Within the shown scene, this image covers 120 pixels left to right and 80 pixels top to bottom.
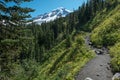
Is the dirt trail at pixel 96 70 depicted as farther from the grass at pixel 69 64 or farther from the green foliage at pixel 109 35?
the green foliage at pixel 109 35

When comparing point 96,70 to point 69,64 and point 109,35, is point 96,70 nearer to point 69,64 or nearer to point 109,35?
point 69,64

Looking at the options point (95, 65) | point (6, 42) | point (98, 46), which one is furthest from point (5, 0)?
point (98, 46)

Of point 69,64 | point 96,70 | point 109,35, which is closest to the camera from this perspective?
point 96,70

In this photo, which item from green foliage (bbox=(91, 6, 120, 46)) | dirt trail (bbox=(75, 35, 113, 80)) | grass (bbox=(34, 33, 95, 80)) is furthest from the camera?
green foliage (bbox=(91, 6, 120, 46))

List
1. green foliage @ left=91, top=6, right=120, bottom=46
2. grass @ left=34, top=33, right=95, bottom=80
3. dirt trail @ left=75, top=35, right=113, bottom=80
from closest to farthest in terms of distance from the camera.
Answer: dirt trail @ left=75, top=35, right=113, bottom=80 → grass @ left=34, top=33, right=95, bottom=80 → green foliage @ left=91, top=6, right=120, bottom=46

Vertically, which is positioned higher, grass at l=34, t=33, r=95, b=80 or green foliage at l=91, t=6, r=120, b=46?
green foliage at l=91, t=6, r=120, b=46

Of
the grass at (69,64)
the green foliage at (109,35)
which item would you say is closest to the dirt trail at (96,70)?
the grass at (69,64)

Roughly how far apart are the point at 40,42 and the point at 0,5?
11451 centimetres

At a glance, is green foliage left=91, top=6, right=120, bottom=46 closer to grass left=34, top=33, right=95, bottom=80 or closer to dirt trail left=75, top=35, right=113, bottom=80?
grass left=34, top=33, right=95, bottom=80

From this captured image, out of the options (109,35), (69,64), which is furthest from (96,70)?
(109,35)

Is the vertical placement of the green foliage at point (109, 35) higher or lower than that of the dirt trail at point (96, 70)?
higher

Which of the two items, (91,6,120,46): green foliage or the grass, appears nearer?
the grass

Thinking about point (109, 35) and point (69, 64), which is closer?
point (69, 64)

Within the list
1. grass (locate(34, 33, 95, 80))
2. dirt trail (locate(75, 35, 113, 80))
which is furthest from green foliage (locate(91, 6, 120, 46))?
dirt trail (locate(75, 35, 113, 80))
